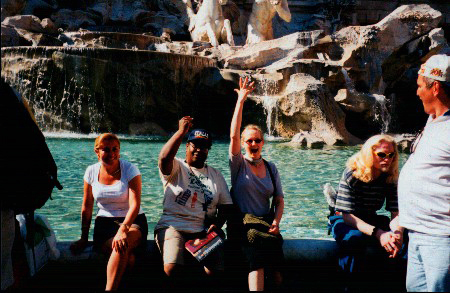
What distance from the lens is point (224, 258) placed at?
3.04 meters

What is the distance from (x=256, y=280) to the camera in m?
2.90

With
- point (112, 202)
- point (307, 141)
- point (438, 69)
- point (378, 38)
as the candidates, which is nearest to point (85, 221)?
point (112, 202)

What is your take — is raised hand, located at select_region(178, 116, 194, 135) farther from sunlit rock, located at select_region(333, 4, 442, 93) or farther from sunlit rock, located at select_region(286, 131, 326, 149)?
sunlit rock, located at select_region(333, 4, 442, 93)

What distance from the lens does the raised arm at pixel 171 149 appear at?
9.91 ft

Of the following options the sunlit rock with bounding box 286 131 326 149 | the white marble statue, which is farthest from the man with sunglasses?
the white marble statue

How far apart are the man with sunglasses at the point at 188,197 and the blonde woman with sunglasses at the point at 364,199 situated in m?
0.71

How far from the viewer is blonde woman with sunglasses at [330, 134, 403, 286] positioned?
9.79 ft

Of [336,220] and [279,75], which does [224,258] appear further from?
[279,75]

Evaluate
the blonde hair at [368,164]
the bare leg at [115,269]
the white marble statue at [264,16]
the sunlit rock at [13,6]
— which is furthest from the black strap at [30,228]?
the sunlit rock at [13,6]

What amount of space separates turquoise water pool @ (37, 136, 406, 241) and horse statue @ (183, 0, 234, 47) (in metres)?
5.98

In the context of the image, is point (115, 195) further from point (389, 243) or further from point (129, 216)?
point (389, 243)

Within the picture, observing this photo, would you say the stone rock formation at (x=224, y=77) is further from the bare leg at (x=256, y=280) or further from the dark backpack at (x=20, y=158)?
the dark backpack at (x=20, y=158)

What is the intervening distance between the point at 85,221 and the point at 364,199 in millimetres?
1720

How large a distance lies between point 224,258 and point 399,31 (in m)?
14.4
